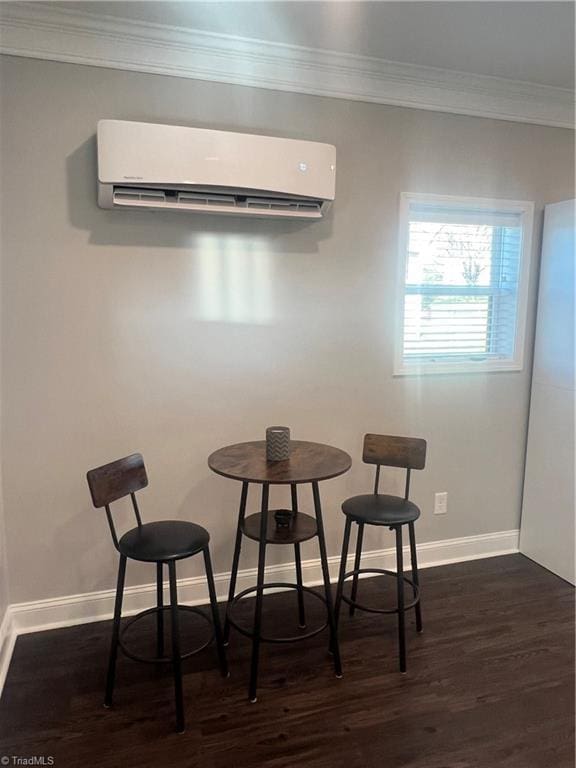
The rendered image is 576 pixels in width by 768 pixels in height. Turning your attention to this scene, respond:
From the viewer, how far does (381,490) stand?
9.61ft

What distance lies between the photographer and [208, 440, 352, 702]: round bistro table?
2.00 metres

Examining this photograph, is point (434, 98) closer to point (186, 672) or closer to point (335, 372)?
point (335, 372)

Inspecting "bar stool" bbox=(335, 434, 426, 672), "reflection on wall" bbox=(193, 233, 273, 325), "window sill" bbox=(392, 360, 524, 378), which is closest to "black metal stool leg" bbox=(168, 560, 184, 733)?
"bar stool" bbox=(335, 434, 426, 672)

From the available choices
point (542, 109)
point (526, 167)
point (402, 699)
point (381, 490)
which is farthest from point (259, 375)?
point (542, 109)

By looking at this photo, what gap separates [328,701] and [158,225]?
2.07m

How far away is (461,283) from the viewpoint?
9.84ft

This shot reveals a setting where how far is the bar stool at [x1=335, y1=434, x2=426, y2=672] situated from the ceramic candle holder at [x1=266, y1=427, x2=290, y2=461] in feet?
1.37

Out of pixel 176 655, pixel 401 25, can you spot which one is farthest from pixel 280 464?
pixel 401 25

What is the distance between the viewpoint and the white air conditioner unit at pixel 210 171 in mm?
2092

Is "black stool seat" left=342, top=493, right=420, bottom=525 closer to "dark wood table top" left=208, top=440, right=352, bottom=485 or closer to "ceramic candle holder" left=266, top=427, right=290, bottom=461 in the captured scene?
"dark wood table top" left=208, top=440, right=352, bottom=485

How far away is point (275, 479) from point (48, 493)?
1119 mm

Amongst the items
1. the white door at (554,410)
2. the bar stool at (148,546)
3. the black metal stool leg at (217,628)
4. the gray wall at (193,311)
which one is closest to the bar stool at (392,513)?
the gray wall at (193,311)

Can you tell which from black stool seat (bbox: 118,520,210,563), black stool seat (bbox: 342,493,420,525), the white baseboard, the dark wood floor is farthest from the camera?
the white baseboard

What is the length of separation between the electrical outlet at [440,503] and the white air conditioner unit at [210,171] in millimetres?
1693
